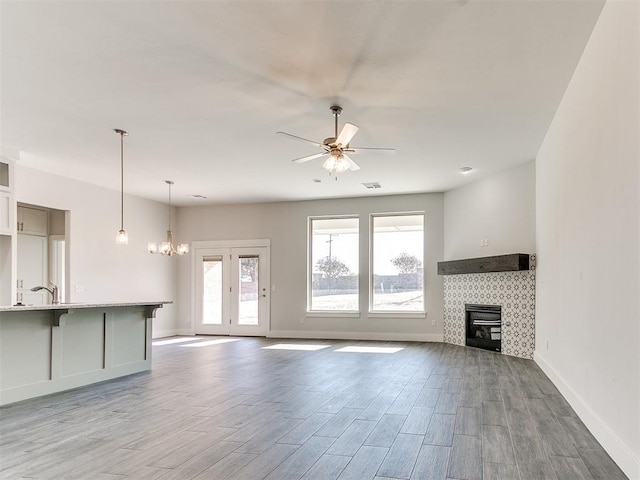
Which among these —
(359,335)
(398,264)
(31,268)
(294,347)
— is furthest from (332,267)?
(31,268)

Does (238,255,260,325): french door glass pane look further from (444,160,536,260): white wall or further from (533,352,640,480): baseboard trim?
(533,352,640,480): baseboard trim

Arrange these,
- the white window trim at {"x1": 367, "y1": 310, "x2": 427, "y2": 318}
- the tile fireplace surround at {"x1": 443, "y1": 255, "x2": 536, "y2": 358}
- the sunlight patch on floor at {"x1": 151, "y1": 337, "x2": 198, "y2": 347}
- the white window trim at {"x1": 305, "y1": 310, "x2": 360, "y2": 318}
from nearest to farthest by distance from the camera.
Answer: the tile fireplace surround at {"x1": 443, "y1": 255, "x2": 536, "y2": 358} → the sunlight patch on floor at {"x1": 151, "y1": 337, "x2": 198, "y2": 347} → the white window trim at {"x1": 367, "y1": 310, "x2": 427, "y2": 318} → the white window trim at {"x1": 305, "y1": 310, "x2": 360, "y2": 318}

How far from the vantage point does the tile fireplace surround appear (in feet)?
23.2

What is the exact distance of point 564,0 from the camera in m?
3.06

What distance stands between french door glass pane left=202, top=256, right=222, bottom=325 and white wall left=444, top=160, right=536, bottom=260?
17.0ft

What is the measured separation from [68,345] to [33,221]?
183 inches

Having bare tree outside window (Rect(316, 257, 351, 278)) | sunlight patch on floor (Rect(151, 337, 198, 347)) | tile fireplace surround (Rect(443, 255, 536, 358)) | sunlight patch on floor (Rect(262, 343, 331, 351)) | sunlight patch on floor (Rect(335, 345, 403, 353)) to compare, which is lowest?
sunlight patch on floor (Rect(151, 337, 198, 347))

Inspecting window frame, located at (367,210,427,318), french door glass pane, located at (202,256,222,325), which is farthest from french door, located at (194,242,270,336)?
window frame, located at (367,210,427,318)

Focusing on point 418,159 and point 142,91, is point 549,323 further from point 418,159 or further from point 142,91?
point 142,91

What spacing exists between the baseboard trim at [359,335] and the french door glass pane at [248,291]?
2.16 feet

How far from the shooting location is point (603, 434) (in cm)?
325

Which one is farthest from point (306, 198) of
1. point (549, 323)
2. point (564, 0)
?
point (564, 0)

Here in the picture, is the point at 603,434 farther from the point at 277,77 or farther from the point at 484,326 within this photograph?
the point at 484,326

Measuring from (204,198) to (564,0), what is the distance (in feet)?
26.9
